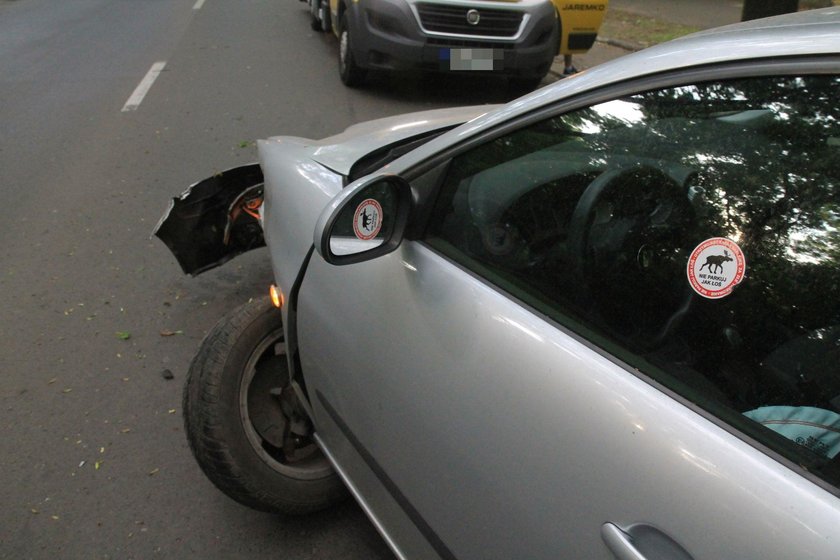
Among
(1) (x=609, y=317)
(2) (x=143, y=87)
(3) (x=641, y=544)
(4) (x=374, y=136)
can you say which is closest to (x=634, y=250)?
(1) (x=609, y=317)

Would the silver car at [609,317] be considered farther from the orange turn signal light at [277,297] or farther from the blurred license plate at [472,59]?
the blurred license plate at [472,59]

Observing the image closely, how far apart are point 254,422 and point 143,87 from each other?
22.9 ft

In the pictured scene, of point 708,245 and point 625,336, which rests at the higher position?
point 708,245

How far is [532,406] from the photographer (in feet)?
4.51

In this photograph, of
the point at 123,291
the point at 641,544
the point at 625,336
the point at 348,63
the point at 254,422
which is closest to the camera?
the point at 641,544

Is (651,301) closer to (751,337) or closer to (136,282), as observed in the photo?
(751,337)

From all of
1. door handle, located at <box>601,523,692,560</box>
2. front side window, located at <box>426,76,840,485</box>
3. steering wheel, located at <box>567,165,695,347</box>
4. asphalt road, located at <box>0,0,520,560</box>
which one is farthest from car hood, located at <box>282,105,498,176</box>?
door handle, located at <box>601,523,692,560</box>

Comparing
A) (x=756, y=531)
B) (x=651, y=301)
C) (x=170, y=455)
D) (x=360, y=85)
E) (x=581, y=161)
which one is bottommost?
(x=170, y=455)

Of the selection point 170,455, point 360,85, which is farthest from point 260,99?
point 170,455

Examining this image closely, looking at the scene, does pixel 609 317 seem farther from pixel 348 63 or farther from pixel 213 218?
pixel 348 63

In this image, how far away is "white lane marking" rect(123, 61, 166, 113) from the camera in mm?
7653

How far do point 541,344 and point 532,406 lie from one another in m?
0.13

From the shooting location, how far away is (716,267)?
4.14ft

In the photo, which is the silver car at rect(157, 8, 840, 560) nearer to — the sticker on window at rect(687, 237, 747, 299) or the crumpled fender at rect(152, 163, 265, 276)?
the sticker on window at rect(687, 237, 747, 299)
